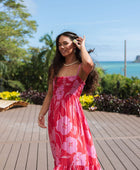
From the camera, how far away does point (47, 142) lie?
14.2 ft

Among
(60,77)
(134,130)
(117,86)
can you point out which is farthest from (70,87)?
(117,86)

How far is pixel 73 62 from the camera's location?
7.36 feet

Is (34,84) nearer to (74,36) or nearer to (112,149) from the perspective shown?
(112,149)

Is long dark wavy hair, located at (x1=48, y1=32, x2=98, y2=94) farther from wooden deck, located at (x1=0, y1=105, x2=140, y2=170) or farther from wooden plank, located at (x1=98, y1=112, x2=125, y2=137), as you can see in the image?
wooden plank, located at (x1=98, y1=112, x2=125, y2=137)

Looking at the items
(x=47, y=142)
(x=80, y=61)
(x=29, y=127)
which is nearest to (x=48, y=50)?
(x=29, y=127)

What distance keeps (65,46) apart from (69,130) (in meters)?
0.78

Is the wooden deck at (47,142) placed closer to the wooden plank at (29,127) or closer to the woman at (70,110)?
the wooden plank at (29,127)

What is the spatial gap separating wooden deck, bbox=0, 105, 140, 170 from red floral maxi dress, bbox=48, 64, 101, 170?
3.94ft

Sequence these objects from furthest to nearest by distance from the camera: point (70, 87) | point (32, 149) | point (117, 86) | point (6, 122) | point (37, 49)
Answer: point (37, 49) → point (117, 86) → point (6, 122) → point (32, 149) → point (70, 87)

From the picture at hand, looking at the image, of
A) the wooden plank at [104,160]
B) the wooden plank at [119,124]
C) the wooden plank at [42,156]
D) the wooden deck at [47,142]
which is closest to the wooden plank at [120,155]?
the wooden deck at [47,142]

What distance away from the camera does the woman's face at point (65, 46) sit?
2160mm

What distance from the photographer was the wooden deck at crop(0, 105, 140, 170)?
11.1 feet

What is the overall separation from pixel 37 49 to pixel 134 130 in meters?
7.94

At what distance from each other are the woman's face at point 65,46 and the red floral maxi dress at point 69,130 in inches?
9.3
